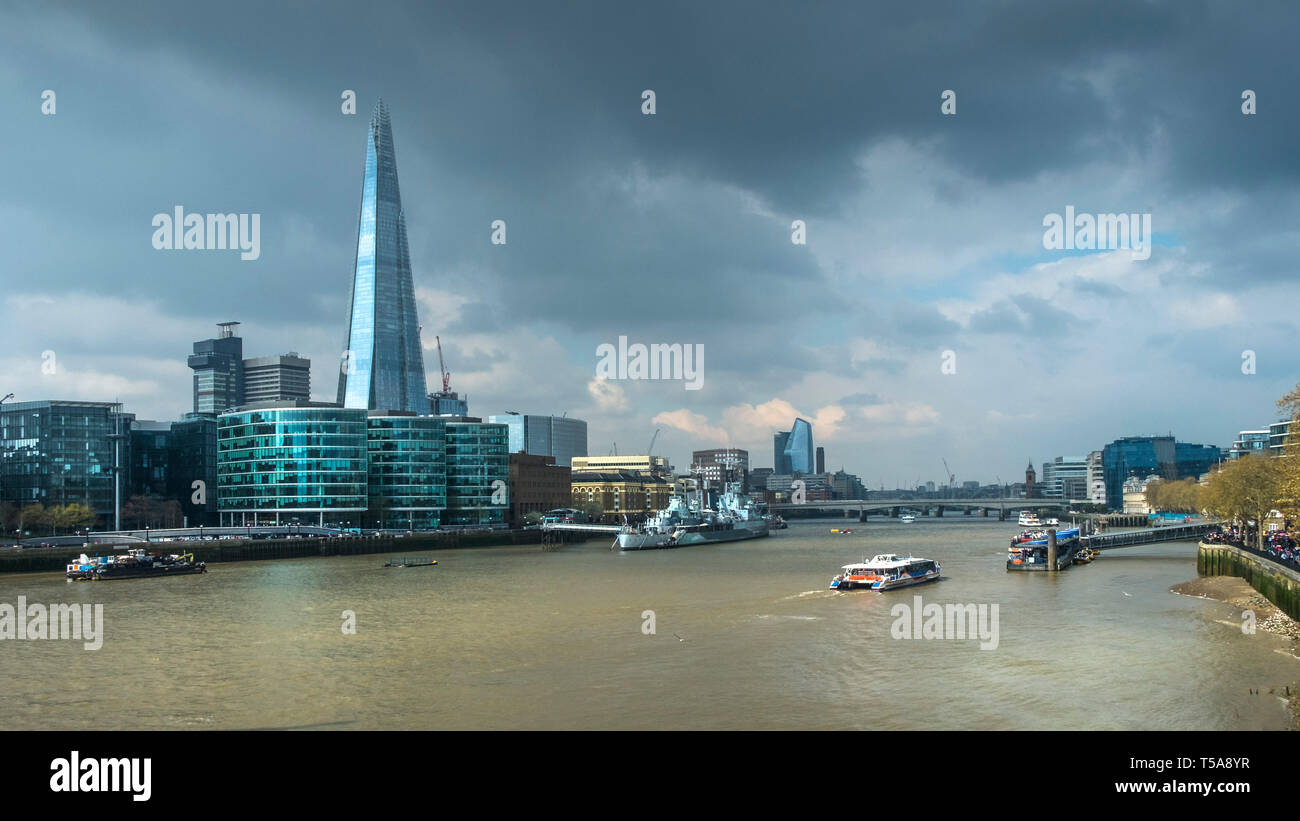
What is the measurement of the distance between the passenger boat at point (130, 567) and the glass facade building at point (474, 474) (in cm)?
7811

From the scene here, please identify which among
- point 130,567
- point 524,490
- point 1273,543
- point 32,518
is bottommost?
point 130,567

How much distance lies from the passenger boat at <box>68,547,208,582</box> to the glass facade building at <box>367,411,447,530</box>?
69.4 metres

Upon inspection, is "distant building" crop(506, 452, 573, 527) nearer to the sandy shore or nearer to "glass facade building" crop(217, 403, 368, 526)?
"glass facade building" crop(217, 403, 368, 526)

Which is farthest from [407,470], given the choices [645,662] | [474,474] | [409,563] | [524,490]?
[645,662]

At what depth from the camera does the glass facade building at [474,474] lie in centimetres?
16888

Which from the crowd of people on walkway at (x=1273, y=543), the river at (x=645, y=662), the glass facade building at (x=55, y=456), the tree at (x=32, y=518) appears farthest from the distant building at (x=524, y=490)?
the crowd of people on walkway at (x=1273, y=543)

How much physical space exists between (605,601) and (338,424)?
332 feet

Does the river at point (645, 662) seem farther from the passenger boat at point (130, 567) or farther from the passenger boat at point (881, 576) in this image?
the passenger boat at point (130, 567)

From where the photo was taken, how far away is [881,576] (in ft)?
216

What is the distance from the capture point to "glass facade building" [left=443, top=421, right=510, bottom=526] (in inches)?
6649

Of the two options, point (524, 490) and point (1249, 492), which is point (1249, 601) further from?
point (524, 490)

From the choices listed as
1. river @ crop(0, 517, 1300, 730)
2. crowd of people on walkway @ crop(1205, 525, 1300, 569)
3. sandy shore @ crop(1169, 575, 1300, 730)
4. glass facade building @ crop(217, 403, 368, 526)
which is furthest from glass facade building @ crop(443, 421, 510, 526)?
sandy shore @ crop(1169, 575, 1300, 730)

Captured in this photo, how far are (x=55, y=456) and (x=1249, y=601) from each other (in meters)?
144
